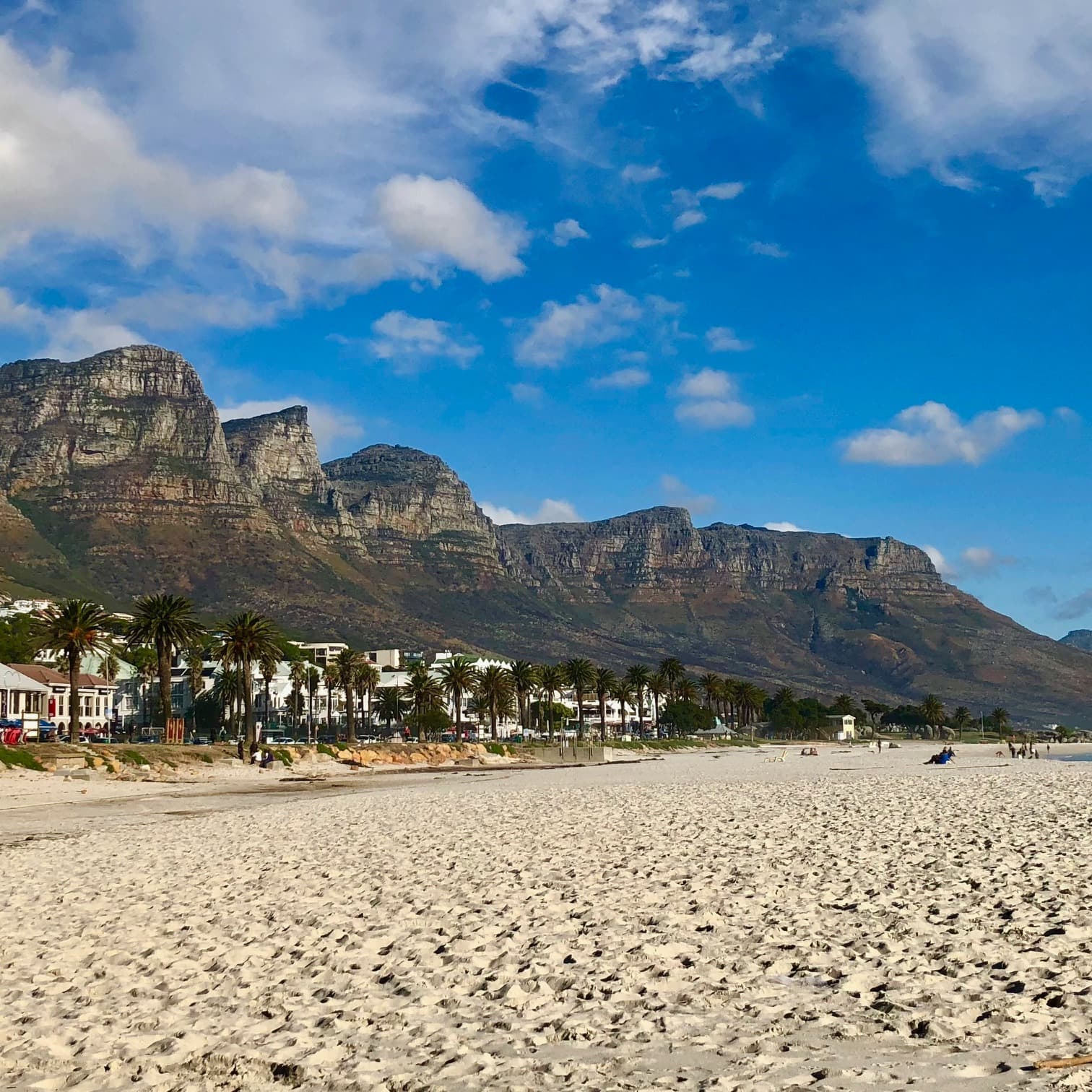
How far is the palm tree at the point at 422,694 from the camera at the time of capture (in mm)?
135500

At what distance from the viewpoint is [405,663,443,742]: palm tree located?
445 ft

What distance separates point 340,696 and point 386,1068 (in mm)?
172281

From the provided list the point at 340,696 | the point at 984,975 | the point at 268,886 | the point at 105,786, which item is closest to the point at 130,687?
the point at 340,696

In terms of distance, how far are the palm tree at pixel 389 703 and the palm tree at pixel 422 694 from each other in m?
11.8

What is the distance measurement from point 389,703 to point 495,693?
27018 millimetres

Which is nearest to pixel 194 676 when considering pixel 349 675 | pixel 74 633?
pixel 349 675

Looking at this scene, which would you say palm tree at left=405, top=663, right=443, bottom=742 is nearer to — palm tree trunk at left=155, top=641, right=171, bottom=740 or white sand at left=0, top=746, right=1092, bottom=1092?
palm tree trunk at left=155, top=641, right=171, bottom=740

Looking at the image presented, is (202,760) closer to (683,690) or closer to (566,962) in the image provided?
(566,962)

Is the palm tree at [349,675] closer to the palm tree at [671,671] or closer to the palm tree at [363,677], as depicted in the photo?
the palm tree at [363,677]

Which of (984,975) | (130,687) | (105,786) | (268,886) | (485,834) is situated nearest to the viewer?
(984,975)

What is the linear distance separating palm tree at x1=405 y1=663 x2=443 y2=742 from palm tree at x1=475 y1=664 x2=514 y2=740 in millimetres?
6378

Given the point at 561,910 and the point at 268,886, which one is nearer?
the point at 561,910

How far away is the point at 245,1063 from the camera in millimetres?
7906

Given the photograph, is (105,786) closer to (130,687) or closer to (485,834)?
(485,834)
